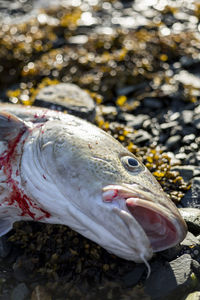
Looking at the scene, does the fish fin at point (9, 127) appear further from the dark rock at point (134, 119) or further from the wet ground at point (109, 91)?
the dark rock at point (134, 119)

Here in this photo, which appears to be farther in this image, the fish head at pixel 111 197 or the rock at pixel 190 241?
the rock at pixel 190 241

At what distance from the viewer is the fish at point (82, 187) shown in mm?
2816

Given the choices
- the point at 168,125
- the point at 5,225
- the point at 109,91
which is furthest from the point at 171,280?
the point at 109,91

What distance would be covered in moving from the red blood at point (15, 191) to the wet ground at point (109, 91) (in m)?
0.29

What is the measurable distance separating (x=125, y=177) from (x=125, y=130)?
1.97 meters

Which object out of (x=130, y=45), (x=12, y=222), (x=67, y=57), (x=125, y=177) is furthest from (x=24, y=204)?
(x=130, y=45)

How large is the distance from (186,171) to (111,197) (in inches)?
71.7

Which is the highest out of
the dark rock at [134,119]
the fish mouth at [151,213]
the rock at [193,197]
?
the fish mouth at [151,213]

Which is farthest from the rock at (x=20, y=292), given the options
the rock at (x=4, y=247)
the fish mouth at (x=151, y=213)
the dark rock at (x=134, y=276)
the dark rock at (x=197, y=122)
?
the dark rock at (x=197, y=122)

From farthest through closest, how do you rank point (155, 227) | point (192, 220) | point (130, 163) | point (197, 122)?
point (197, 122) < point (192, 220) < point (130, 163) < point (155, 227)

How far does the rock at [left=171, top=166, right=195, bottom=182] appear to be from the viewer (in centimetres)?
438

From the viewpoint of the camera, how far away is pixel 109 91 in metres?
6.03

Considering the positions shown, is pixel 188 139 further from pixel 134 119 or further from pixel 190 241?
pixel 190 241

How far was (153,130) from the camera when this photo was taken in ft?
17.0
